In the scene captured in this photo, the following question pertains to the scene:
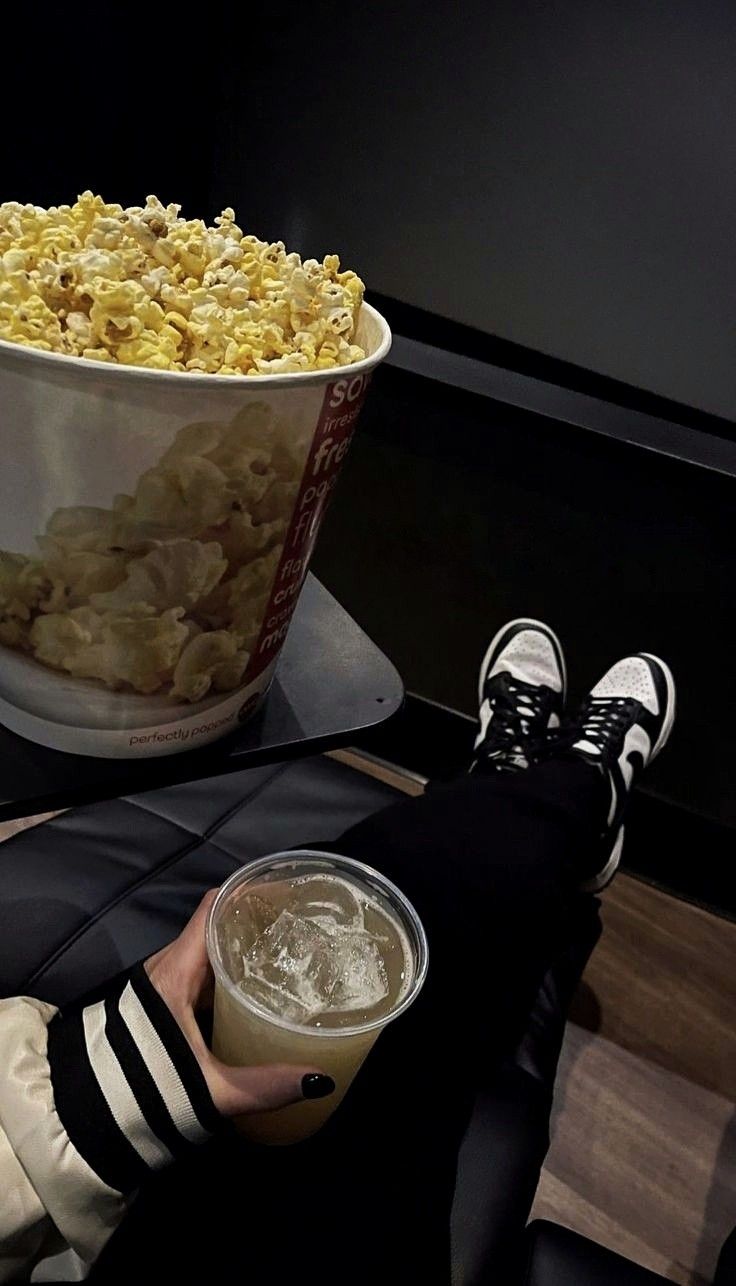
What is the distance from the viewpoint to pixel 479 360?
158 centimetres

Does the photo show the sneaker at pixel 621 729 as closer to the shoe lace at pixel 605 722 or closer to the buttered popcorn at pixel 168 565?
the shoe lace at pixel 605 722

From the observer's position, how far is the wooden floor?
1.25 m

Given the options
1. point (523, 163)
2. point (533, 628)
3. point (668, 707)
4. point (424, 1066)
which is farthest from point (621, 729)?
point (523, 163)

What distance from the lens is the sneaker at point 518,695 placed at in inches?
59.4

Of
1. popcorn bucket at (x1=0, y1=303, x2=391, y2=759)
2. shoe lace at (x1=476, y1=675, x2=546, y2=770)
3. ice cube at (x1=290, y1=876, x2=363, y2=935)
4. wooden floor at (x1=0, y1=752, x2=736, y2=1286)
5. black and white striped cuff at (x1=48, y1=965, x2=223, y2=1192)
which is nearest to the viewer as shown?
popcorn bucket at (x1=0, y1=303, x2=391, y2=759)

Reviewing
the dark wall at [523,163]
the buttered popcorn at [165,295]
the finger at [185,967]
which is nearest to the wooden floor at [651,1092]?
the finger at [185,967]

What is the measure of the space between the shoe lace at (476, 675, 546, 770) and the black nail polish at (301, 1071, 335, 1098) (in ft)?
2.83

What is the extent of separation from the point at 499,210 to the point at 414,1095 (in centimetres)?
122

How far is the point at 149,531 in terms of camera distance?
433 mm

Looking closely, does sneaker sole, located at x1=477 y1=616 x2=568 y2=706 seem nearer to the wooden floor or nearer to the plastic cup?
the wooden floor

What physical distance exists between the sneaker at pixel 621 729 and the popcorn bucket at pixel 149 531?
0.98 metres

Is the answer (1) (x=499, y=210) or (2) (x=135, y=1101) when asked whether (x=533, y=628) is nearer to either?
(1) (x=499, y=210)

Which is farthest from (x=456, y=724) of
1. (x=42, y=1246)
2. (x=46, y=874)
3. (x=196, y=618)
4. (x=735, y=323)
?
(x=196, y=618)

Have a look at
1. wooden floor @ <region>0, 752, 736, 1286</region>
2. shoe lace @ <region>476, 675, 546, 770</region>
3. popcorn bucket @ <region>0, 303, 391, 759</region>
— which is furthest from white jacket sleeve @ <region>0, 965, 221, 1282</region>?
shoe lace @ <region>476, 675, 546, 770</region>
